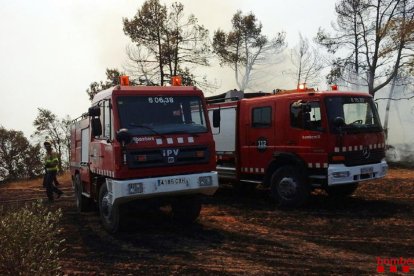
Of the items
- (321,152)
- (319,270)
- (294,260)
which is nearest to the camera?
(319,270)

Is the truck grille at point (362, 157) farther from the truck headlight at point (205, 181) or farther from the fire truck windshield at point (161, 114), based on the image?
the fire truck windshield at point (161, 114)

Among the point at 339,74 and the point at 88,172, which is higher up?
the point at 339,74

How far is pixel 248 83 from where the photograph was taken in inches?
1233

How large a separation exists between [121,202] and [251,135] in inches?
185

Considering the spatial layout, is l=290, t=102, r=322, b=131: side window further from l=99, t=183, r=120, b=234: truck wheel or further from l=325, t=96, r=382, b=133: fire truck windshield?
l=99, t=183, r=120, b=234: truck wheel

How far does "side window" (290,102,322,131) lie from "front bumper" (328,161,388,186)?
93 centimetres

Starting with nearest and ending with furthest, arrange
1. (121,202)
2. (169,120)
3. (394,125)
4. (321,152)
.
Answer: (121,202)
(169,120)
(321,152)
(394,125)

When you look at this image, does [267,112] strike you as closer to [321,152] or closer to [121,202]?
[321,152]

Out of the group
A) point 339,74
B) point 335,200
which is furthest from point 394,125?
point 335,200

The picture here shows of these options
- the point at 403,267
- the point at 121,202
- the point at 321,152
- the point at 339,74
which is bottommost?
the point at 403,267

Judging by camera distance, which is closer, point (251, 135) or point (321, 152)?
point (321, 152)

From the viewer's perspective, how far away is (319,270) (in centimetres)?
515

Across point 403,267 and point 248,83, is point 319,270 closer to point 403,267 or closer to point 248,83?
point 403,267

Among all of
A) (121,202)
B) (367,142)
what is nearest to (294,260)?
(121,202)
